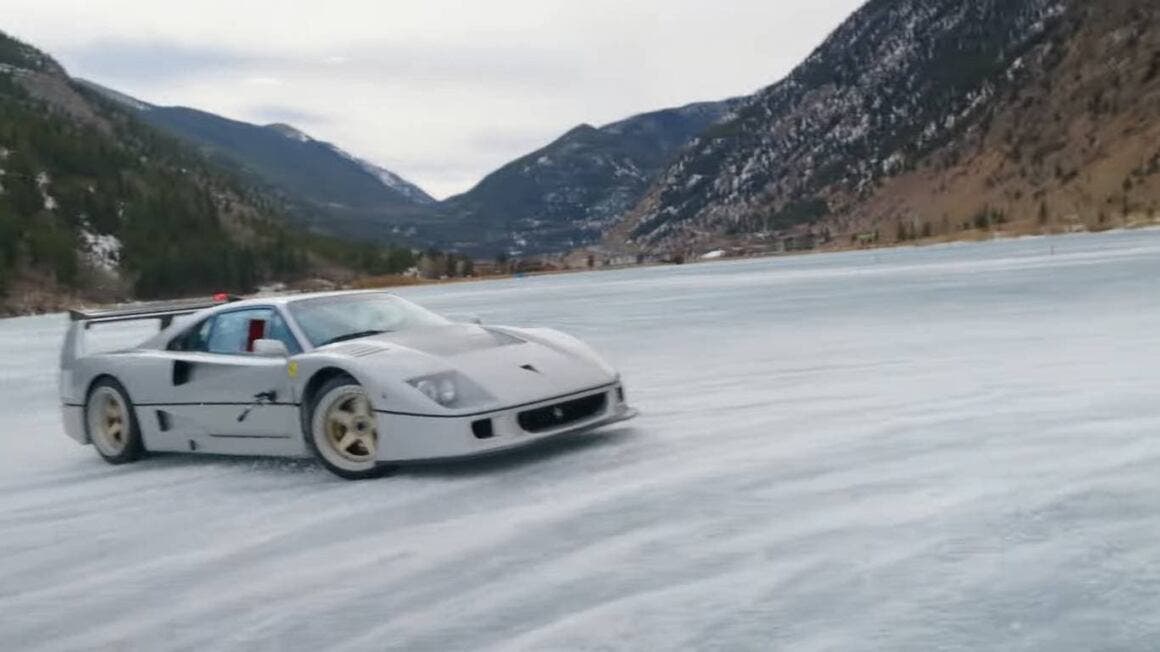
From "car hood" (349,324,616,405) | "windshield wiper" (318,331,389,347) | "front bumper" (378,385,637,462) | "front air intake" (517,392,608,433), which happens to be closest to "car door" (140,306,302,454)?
"windshield wiper" (318,331,389,347)

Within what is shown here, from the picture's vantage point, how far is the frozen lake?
478cm

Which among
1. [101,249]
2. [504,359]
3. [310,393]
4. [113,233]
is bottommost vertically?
[310,393]

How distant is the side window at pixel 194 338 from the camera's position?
397 inches

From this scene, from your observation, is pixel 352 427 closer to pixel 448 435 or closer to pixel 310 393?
pixel 310 393

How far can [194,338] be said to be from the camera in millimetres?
10172

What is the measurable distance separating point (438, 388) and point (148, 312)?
144 inches

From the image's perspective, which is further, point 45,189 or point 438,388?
point 45,189

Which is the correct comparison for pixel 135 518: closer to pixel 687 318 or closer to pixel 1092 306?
pixel 1092 306

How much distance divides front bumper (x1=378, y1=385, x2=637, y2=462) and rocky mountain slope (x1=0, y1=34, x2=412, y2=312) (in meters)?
140

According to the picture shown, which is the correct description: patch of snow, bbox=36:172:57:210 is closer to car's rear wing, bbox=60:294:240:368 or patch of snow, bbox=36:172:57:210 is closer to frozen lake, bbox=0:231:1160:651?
car's rear wing, bbox=60:294:240:368

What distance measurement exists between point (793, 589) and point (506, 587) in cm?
127

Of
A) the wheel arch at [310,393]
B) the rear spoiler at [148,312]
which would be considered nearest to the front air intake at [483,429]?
the wheel arch at [310,393]

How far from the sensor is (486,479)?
8242 millimetres

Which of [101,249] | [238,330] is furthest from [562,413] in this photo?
[101,249]
